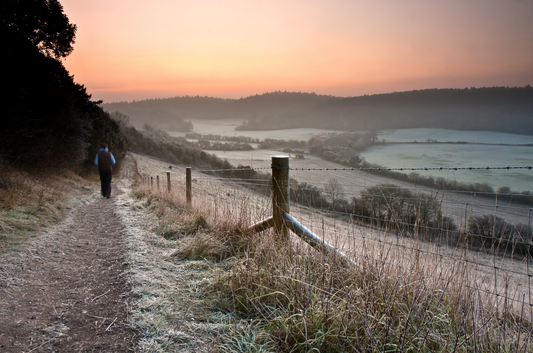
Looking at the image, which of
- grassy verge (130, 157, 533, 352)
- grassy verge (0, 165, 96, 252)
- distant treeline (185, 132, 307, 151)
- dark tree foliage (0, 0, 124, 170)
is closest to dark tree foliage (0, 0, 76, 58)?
dark tree foliage (0, 0, 124, 170)

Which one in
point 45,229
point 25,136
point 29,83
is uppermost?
point 29,83

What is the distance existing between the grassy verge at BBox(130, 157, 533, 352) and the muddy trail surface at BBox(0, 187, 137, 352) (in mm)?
858

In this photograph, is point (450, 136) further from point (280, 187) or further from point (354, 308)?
point (354, 308)

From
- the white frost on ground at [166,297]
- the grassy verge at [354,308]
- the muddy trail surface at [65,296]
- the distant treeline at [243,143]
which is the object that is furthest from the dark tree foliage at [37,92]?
the distant treeline at [243,143]

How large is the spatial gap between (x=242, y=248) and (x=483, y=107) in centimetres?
3321

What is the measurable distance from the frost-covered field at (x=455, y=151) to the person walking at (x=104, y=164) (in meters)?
14.7

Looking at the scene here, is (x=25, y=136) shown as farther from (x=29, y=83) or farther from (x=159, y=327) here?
(x=159, y=327)

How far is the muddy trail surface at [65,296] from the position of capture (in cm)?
252

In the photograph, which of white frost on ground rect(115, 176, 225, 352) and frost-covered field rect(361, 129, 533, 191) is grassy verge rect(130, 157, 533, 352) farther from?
frost-covered field rect(361, 129, 533, 191)

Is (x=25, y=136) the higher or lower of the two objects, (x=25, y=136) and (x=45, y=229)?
the higher

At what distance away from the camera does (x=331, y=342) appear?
7.32 feet

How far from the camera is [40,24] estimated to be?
16.5m

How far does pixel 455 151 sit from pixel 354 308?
2898cm

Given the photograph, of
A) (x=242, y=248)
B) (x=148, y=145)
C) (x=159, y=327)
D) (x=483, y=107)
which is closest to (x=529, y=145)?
(x=483, y=107)
